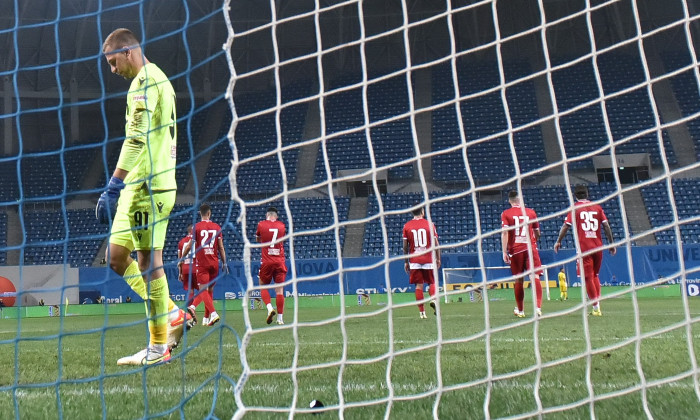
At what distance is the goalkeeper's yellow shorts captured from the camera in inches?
156

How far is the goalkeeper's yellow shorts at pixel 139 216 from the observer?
3955 mm

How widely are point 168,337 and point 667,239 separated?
59.6 feet

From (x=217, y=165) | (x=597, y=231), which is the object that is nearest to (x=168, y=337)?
(x=597, y=231)

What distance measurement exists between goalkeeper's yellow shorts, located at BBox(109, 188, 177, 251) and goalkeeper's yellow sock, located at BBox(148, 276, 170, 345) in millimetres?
242

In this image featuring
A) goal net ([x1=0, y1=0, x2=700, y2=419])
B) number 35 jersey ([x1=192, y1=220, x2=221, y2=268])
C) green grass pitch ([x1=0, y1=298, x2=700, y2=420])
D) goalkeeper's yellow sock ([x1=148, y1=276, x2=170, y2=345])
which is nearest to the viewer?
green grass pitch ([x1=0, y1=298, x2=700, y2=420])

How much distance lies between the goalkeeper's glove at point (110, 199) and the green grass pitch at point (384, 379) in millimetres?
761

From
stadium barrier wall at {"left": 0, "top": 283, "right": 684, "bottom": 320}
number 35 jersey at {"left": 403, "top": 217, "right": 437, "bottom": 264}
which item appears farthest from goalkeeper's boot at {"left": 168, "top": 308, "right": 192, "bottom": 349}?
stadium barrier wall at {"left": 0, "top": 283, "right": 684, "bottom": 320}

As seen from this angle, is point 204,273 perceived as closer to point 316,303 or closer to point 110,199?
point 110,199

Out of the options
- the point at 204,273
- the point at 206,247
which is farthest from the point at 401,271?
the point at 206,247

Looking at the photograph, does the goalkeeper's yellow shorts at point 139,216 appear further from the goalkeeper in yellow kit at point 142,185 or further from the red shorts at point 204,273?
the red shorts at point 204,273

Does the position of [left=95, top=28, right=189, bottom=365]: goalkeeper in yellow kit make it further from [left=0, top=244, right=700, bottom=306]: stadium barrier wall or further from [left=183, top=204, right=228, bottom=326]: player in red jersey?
[left=0, top=244, right=700, bottom=306]: stadium barrier wall

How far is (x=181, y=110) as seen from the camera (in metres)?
27.7

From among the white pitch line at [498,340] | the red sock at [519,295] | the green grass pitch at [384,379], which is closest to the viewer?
the green grass pitch at [384,379]

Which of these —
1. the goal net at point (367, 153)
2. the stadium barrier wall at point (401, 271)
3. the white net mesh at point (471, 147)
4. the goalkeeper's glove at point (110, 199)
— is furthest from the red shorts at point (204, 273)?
the stadium barrier wall at point (401, 271)
